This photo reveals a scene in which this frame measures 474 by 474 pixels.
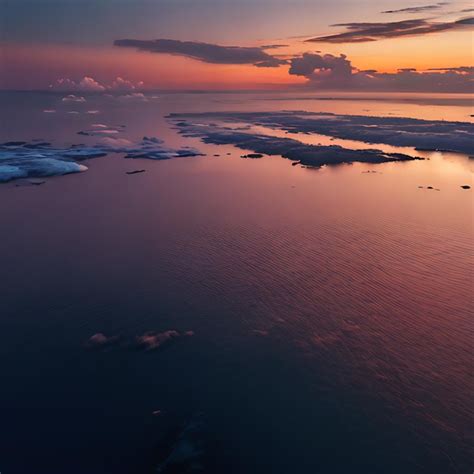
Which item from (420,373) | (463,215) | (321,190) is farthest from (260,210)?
(420,373)

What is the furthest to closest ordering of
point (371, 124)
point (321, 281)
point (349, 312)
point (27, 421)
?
point (371, 124) → point (321, 281) → point (349, 312) → point (27, 421)

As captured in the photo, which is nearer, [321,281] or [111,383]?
[111,383]

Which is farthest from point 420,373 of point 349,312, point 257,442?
point 257,442

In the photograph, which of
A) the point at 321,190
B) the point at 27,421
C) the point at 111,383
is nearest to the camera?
the point at 27,421

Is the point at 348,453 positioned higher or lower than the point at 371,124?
lower

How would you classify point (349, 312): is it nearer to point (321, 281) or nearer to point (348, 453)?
point (321, 281)

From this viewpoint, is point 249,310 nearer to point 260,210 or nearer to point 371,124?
point 260,210

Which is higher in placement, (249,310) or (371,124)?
(371,124)
